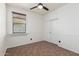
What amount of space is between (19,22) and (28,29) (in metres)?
0.83

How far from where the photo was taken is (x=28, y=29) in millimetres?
4699

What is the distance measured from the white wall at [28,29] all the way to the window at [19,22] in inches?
9.4

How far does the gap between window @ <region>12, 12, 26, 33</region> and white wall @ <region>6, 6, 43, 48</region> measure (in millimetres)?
239

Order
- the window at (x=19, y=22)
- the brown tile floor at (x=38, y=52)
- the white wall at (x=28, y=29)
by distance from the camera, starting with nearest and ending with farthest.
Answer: the brown tile floor at (x=38, y=52)
the white wall at (x=28, y=29)
the window at (x=19, y=22)

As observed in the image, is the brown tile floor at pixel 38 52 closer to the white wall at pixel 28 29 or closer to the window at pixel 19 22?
the white wall at pixel 28 29

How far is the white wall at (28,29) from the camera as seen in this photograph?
371 centimetres

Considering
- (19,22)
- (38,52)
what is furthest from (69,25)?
(19,22)

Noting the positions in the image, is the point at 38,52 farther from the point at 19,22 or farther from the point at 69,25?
the point at 19,22

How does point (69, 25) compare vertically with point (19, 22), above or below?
below

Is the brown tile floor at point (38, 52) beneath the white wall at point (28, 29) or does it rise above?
beneath

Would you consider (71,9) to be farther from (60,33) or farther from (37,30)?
(37,30)

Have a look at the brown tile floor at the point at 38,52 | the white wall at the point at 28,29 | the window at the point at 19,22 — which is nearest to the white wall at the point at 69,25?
the brown tile floor at the point at 38,52

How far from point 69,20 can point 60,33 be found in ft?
3.17

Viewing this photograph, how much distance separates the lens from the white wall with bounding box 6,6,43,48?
146 inches
